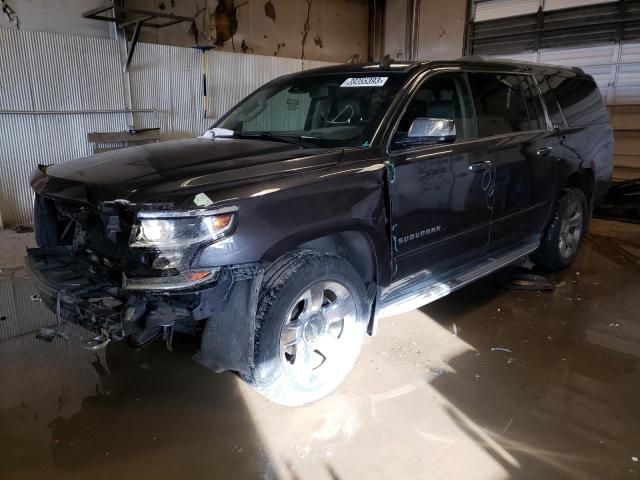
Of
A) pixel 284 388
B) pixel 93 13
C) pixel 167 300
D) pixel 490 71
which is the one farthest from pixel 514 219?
pixel 93 13

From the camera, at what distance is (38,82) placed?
5824 mm

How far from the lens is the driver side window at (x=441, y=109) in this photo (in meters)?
2.71

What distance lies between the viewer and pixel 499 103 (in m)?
3.52

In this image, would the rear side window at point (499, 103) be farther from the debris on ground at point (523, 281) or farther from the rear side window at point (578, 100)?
the debris on ground at point (523, 281)

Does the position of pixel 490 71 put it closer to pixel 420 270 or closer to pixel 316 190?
pixel 420 270

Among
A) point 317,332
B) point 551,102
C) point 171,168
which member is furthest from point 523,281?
point 171,168

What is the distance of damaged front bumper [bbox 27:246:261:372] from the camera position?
2.03m

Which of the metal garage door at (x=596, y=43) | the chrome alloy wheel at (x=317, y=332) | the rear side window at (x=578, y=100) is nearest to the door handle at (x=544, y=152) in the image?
the rear side window at (x=578, y=100)

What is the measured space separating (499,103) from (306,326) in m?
2.24

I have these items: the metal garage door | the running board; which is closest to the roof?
the running board

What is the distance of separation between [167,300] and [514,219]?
270cm

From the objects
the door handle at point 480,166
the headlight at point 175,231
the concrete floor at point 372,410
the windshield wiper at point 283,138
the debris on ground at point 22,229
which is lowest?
the concrete floor at point 372,410

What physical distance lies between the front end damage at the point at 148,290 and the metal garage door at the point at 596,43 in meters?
7.93

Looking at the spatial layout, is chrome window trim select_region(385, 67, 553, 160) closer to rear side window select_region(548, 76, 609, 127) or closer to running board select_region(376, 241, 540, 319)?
rear side window select_region(548, 76, 609, 127)
